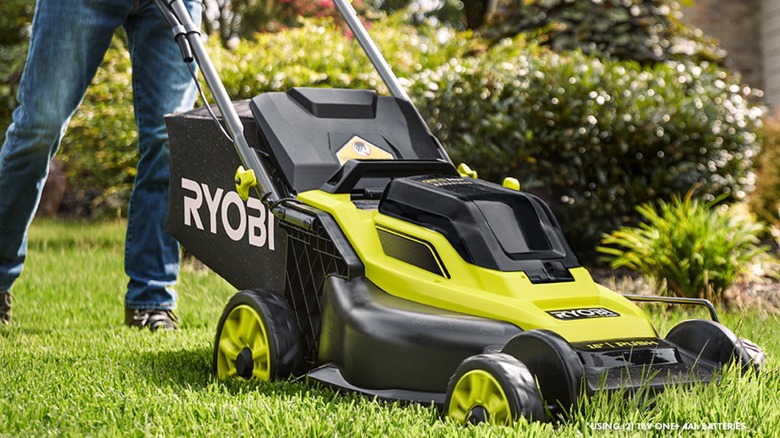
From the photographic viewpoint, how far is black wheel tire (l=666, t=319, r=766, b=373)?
2.12 m

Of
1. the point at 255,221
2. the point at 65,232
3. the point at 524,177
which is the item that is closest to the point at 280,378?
the point at 255,221

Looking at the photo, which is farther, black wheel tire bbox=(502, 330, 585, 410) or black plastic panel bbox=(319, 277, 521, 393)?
black plastic panel bbox=(319, 277, 521, 393)

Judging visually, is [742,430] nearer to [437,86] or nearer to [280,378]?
[280,378]

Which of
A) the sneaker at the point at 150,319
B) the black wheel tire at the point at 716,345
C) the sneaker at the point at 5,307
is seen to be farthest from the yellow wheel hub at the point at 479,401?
the sneaker at the point at 5,307

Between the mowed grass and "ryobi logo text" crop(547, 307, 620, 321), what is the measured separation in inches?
8.2

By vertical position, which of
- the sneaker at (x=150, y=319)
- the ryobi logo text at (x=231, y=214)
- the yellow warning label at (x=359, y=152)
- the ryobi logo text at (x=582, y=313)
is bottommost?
the sneaker at (x=150, y=319)

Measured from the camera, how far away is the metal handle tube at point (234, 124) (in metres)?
2.51

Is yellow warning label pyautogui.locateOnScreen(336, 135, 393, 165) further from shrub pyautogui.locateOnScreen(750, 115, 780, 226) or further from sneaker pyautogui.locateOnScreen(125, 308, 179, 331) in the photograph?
shrub pyautogui.locateOnScreen(750, 115, 780, 226)

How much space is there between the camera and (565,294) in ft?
6.86

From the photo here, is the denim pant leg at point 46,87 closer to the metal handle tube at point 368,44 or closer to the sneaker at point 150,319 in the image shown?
the sneaker at point 150,319

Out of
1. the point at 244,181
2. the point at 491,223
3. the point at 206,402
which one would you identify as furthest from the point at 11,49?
the point at 491,223

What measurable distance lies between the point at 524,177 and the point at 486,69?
0.62 m

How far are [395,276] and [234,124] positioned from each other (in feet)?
2.33

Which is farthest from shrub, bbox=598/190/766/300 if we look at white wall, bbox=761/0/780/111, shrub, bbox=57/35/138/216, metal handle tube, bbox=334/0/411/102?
white wall, bbox=761/0/780/111
